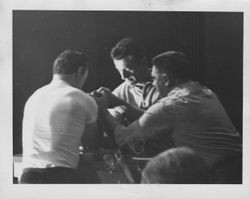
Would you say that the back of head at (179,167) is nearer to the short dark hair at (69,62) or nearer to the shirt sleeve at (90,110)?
the shirt sleeve at (90,110)

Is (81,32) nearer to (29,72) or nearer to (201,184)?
(29,72)

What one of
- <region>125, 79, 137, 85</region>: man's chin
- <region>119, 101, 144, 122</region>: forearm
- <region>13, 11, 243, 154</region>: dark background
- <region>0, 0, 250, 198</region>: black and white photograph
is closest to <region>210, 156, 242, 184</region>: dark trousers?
<region>0, 0, 250, 198</region>: black and white photograph

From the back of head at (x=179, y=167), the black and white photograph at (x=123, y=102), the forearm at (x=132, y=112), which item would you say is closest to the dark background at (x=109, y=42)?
the black and white photograph at (x=123, y=102)

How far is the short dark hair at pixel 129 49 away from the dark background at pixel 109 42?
0.02m

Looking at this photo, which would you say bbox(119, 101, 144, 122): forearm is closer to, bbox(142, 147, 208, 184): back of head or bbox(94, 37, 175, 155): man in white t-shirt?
bbox(94, 37, 175, 155): man in white t-shirt

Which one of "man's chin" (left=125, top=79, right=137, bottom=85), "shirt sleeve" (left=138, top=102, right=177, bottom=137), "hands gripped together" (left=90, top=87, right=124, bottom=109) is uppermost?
"man's chin" (left=125, top=79, right=137, bottom=85)

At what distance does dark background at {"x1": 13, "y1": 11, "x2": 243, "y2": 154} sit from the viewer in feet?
4.62

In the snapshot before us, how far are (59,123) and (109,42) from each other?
414 millimetres

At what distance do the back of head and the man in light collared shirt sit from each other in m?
0.03

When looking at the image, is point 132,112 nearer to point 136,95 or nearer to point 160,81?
point 136,95

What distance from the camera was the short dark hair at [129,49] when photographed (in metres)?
1.42

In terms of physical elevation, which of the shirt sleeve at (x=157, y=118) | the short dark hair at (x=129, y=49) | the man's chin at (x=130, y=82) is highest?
the short dark hair at (x=129, y=49)

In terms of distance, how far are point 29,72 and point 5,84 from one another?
0.12 metres

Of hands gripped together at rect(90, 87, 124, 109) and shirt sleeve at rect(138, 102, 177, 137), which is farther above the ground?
hands gripped together at rect(90, 87, 124, 109)
